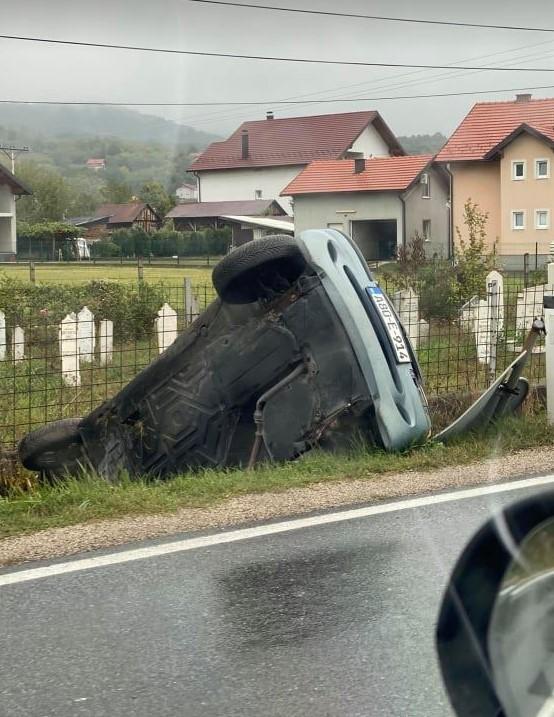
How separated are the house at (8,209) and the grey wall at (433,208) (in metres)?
21.5

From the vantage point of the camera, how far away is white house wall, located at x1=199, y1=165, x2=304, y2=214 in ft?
215

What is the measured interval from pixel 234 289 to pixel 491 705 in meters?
4.52

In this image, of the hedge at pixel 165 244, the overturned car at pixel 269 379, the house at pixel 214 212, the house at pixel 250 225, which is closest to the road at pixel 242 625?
the overturned car at pixel 269 379

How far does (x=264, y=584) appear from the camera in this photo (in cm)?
473

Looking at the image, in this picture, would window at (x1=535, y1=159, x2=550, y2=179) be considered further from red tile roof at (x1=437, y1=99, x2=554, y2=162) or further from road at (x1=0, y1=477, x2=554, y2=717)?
road at (x1=0, y1=477, x2=554, y2=717)

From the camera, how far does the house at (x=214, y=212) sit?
192 feet

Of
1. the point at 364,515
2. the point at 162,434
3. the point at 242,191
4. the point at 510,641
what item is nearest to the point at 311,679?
the point at 510,641

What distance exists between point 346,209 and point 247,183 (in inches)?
367

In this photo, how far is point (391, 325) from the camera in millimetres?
6961

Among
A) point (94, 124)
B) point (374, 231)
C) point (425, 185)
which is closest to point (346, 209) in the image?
point (374, 231)

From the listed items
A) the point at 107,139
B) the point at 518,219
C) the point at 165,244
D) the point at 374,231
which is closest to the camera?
the point at 107,139

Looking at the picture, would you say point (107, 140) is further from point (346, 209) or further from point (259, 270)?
point (346, 209)

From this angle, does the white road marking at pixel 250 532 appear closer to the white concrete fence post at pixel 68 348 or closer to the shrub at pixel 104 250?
the white concrete fence post at pixel 68 348

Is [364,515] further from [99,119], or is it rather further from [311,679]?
[99,119]
